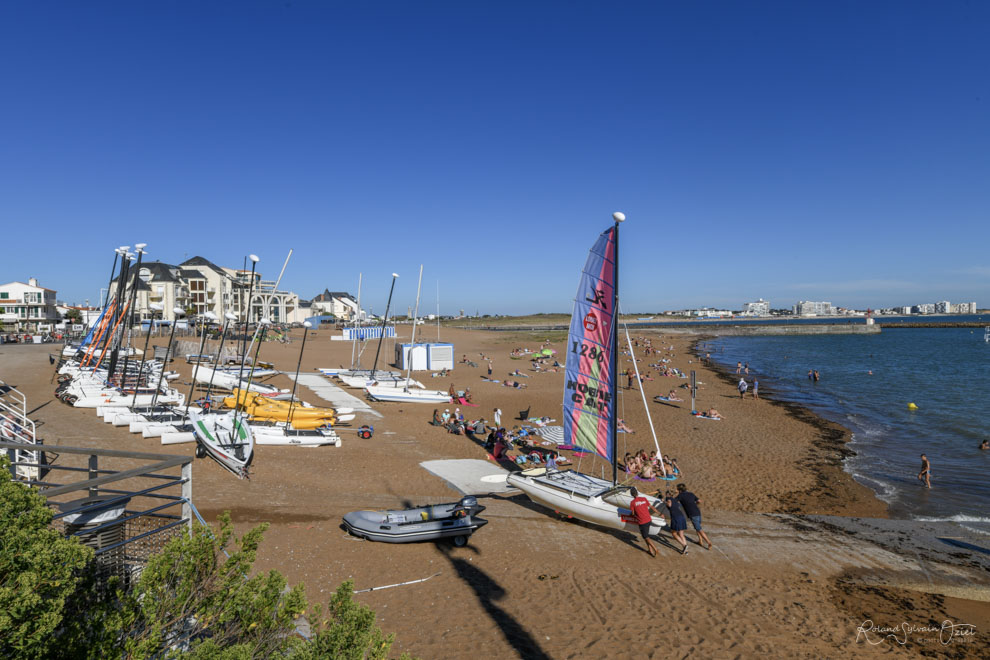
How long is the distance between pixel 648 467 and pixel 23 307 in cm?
10150

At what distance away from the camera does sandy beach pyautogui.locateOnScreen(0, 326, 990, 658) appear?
8.62 meters

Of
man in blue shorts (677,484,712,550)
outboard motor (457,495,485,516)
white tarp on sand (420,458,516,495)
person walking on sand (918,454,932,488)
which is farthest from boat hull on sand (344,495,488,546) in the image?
person walking on sand (918,454,932,488)

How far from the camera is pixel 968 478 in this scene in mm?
18469

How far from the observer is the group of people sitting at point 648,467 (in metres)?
17.0

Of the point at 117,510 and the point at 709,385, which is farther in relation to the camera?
the point at 709,385

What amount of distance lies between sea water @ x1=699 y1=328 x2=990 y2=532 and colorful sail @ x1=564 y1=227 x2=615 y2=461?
9.28 m

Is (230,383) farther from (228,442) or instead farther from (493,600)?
(493,600)

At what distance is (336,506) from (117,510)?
8.95 m

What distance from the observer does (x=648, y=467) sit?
55.8 ft

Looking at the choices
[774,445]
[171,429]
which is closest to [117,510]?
[171,429]

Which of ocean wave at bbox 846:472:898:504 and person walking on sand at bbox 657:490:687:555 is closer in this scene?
person walking on sand at bbox 657:490:687:555

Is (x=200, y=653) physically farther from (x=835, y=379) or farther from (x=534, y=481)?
(x=835, y=379)

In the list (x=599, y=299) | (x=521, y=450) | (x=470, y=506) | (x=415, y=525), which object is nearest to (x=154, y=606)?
(x=415, y=525)

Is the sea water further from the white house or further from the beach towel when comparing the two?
the white house
